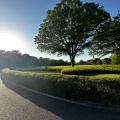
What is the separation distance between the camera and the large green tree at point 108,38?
3216 cm

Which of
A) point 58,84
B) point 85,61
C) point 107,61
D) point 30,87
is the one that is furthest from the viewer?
point 85,61

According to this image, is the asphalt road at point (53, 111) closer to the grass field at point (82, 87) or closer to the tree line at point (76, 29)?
the grass field at point (82, 87)

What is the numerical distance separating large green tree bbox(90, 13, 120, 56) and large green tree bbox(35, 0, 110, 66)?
98 cm

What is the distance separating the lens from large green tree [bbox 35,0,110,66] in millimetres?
32000

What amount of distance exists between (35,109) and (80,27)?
24.6 meters

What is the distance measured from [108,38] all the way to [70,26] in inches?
259

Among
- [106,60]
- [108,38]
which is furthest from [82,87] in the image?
[106,60]

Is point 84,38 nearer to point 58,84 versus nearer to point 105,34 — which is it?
point 105,34

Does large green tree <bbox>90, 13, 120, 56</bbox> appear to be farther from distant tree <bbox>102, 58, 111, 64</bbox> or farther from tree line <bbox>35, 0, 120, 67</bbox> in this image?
distant tree <bbox>102, 58, 111, 64</bbox>

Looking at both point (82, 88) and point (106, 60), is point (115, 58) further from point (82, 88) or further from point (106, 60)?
point (82, 88)

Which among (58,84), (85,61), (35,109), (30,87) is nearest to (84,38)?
(85,61)

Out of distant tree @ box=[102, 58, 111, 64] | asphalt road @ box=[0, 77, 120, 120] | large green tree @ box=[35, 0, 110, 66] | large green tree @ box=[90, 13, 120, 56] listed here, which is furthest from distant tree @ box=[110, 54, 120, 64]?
asphalt road @ box=[0, 77, 120, 120]

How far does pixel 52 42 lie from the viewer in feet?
113

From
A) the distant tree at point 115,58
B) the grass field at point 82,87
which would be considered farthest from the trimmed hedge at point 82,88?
the distant tree at point 115,58
